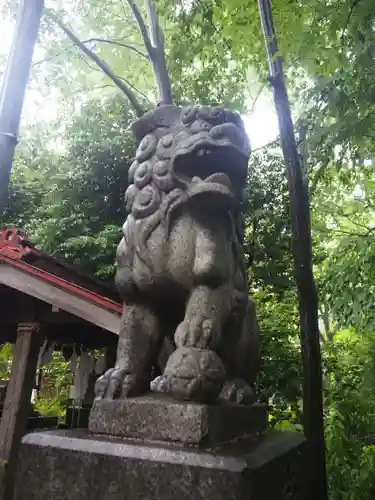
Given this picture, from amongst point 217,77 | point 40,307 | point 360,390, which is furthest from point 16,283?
point 217,77

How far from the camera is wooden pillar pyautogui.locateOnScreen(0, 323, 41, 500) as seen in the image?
4.59m

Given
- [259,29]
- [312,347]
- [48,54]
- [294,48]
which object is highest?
[48,54]

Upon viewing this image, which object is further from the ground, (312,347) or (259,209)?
(259,209)

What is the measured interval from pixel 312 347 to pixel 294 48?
9.98 feet

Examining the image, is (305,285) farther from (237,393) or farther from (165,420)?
(165,420)

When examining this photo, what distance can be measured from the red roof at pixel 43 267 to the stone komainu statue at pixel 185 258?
1.86 m

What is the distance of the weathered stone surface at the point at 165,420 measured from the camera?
183cm

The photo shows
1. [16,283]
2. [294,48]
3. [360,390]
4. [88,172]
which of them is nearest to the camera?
[294,48]

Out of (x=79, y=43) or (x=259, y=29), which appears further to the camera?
(x=79, y=43)

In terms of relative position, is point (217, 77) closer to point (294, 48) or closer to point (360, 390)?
point (294, 48)

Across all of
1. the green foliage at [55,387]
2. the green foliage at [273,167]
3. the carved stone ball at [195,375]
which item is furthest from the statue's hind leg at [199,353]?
the green foliage at [55,387]

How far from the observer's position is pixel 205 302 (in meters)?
2.21

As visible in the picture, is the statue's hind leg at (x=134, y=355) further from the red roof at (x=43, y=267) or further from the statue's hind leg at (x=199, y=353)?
the red roof at (x=43, y=267)

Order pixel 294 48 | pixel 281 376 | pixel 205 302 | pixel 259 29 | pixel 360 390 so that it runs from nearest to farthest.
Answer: pixel 205 302
pixel 294 48
pixel 259 29
pixel 360 390
pixel 281 376
